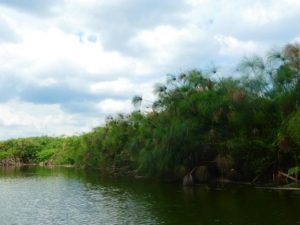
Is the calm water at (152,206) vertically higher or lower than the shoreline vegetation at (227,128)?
lower

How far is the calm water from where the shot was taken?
2425 centimetres

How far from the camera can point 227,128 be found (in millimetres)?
42625

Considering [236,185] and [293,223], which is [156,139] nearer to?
[236,185]

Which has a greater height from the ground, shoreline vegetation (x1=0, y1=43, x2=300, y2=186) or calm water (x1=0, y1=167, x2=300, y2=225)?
shoreline vegetation (x1=0, y1=43, x2=300, y2=186)

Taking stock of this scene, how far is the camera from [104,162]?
61625mm

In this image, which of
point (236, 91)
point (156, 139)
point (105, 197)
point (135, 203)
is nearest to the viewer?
point (135, 203)

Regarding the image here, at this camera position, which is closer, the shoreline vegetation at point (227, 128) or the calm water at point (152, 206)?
the calm water at point (152, 206)

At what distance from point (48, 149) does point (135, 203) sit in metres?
78.9

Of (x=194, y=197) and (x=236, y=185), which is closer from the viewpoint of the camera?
(x=194, y=197)

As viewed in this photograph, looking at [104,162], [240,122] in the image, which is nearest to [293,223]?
[240,122]

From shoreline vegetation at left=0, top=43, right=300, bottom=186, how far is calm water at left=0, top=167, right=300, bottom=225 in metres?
3.24

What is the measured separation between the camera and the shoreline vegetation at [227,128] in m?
37.7

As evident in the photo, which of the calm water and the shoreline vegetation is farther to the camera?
the shoreline vegetation

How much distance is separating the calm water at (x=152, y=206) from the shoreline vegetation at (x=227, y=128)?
324 centimetres
